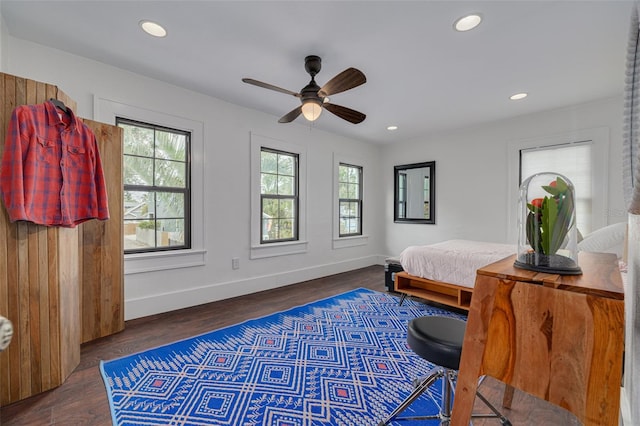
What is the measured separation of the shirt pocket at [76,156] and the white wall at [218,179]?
92cm

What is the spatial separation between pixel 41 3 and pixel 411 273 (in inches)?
159

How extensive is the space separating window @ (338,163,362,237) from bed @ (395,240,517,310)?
2.07 meters

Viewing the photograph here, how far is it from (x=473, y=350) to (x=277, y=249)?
11.6 feet

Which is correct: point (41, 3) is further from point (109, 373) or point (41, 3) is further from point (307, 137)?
point (307, 137)

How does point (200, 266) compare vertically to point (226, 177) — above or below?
below

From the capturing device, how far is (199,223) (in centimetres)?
344

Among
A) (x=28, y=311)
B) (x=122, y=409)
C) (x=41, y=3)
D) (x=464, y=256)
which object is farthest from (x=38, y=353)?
(x=464, y=256)

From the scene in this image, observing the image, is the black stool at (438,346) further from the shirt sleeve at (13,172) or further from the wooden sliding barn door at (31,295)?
the shirt sleeve at (13,172)

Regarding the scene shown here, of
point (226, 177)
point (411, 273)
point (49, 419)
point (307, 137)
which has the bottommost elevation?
point (49, 419)

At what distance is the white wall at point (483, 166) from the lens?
3.54 meters


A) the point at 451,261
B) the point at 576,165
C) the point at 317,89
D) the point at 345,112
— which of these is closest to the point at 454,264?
the point at 451,261

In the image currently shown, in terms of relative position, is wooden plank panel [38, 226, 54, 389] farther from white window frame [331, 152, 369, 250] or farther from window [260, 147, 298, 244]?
white window frame [331, 152, 369, 250]

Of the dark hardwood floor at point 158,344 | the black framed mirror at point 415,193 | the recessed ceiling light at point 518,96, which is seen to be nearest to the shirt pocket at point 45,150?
the dark hardwood floor at point 158,344

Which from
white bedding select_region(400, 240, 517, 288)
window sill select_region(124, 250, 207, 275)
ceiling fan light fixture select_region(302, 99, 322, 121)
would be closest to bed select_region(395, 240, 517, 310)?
white bedding select_region(400, 240, 517, 288)
